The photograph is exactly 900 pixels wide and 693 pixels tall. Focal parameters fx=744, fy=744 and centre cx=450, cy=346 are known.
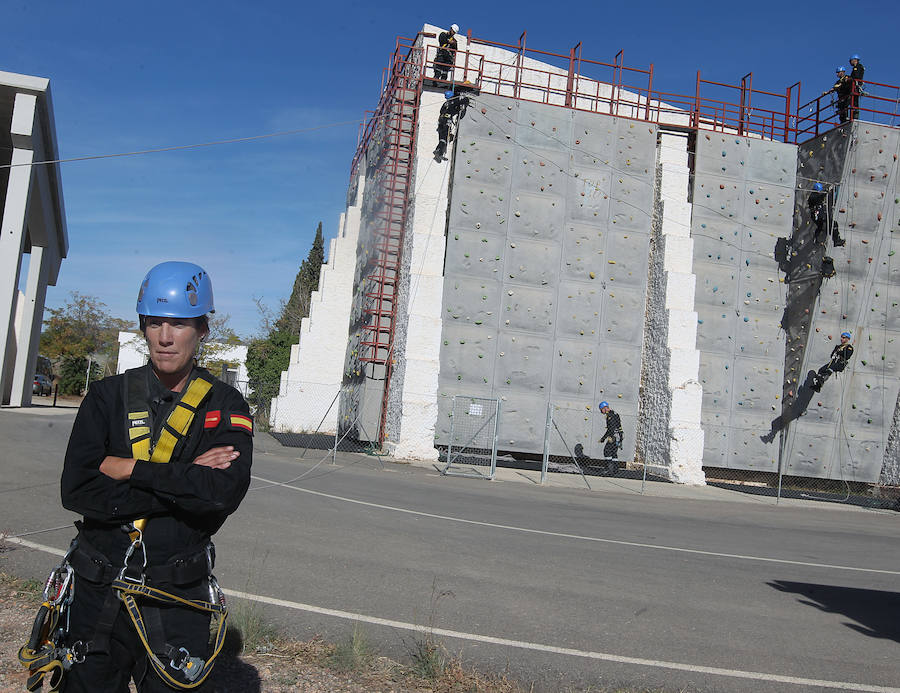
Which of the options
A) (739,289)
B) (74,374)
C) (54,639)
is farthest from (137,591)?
(74,374)

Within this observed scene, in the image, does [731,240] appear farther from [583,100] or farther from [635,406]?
[583,100]

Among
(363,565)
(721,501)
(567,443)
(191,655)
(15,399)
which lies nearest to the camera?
(191,655)

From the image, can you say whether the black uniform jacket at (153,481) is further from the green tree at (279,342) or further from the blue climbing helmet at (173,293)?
the green tree at (279,342)

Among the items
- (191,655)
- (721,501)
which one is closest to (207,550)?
(191,655)

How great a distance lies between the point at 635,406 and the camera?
23.0 meters

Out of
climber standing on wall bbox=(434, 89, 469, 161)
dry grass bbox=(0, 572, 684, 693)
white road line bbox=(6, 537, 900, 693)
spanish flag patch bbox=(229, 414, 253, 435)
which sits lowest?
white road line bbox=(6, 537, 900, 693)

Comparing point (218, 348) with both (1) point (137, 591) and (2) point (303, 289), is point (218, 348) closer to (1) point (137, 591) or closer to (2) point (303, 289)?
(2) point (303, 289)

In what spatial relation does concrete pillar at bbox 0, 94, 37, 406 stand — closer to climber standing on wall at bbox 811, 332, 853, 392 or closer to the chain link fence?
the chain link fence

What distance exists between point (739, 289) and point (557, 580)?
1881 centimetres

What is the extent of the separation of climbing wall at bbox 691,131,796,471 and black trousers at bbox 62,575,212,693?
74.1 ft

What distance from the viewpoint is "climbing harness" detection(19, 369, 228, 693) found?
2.47 meters

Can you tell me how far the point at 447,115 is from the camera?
22219mm

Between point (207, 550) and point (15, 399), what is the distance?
30490 mm

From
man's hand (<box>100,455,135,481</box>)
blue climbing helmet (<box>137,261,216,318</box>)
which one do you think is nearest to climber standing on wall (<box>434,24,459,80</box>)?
blue climbing helmet (<box>137,261,216,318</box>)
